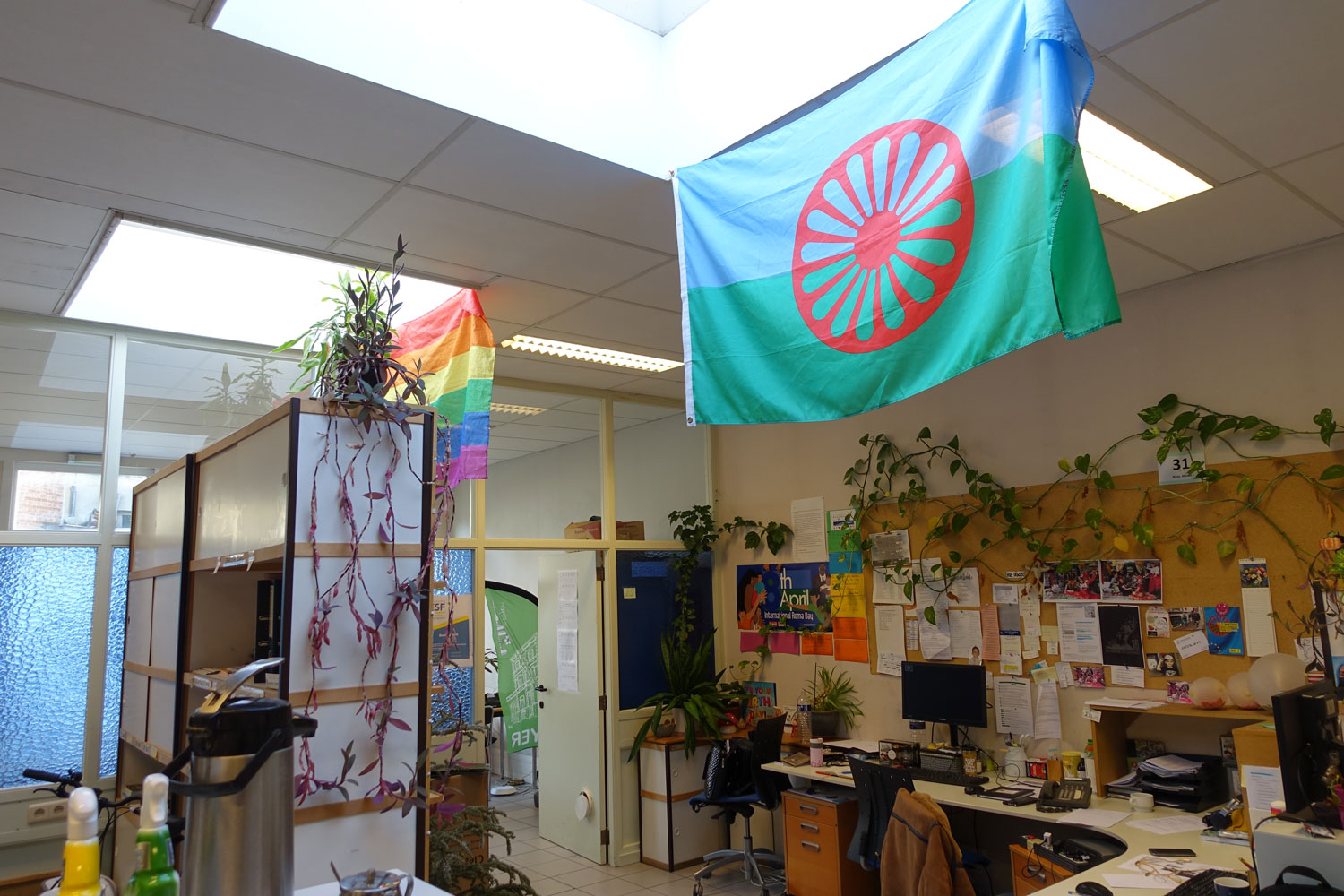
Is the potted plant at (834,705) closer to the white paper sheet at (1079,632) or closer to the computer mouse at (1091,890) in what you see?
the white paper sheet at (1079,632)

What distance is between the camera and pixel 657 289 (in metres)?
4.27

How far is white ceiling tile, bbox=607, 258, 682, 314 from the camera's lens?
13.3 feet

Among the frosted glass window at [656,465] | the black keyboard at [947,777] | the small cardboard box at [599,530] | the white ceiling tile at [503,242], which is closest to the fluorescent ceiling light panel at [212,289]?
the white ceiling tile at [503,242]

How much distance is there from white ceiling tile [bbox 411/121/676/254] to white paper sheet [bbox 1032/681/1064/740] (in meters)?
2.98

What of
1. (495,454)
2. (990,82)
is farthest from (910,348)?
(495,454)

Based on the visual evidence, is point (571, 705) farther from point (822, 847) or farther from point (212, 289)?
point (212, 289)

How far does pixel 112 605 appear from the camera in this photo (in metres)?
4.43

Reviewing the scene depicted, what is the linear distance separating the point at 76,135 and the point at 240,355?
7.19 feet

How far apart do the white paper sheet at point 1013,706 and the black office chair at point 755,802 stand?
134 cm

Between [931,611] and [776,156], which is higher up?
[776,156]

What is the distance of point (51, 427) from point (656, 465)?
3.89 metres

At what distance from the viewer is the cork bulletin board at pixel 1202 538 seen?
3.72m

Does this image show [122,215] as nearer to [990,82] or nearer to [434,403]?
[434,403]

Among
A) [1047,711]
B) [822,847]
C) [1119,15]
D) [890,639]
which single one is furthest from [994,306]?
[822,847]
